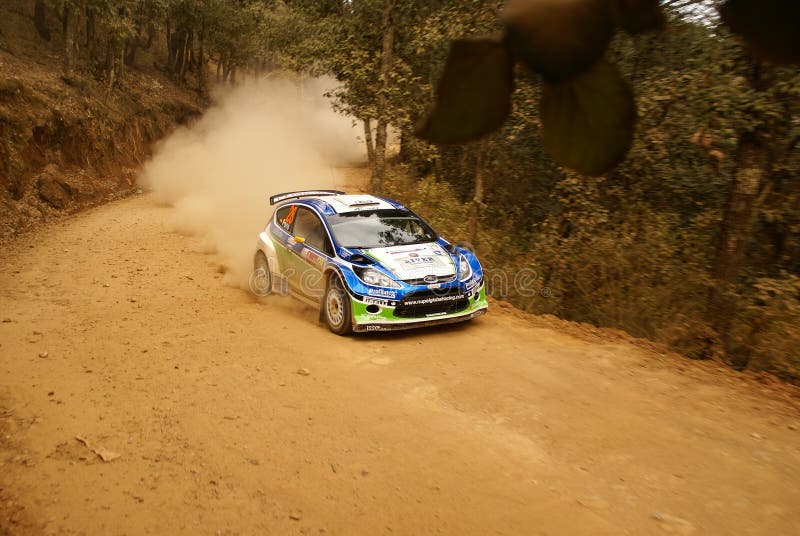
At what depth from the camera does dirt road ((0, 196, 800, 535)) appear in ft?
13.3

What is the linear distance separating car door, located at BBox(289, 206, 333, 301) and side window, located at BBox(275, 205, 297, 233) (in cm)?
11

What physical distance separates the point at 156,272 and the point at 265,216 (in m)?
4.65

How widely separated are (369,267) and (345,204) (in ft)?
5.56

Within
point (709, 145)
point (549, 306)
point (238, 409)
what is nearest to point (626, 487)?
point (238, 409)

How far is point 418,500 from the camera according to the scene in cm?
423

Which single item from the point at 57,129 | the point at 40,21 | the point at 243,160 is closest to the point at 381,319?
the point at 57,129

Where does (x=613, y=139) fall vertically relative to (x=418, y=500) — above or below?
above

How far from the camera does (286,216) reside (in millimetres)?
9570

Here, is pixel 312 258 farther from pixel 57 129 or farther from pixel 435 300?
pixel 57 129

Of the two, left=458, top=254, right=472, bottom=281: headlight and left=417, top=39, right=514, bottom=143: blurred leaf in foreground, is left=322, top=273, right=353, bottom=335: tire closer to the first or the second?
left=458, top=254, right=472, bottom=281: headlight

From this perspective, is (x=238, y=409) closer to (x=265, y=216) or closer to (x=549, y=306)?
(x=549, y=306)

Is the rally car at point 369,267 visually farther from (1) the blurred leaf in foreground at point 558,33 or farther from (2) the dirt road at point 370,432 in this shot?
(1) the blurred leaf in foreground at point 558,33

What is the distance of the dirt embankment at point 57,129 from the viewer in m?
14.7

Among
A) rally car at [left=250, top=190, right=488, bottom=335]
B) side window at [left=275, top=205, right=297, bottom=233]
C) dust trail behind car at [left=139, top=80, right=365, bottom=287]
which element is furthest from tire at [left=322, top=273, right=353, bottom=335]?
dust trail behind car at [left=139, top=80, right=365, bottom=287]
